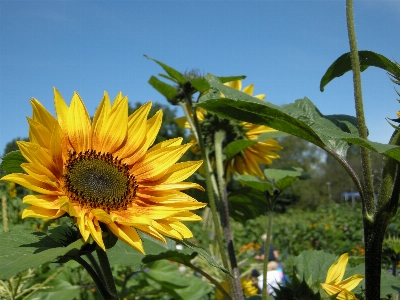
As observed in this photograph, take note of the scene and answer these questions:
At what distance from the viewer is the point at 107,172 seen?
0.90 m

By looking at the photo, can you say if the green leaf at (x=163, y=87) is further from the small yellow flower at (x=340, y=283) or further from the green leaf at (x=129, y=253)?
the small yellow flower at (x=340, y=283)

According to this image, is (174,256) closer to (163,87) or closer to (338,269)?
(338,269)

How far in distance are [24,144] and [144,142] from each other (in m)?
0.26

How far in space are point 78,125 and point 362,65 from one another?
581mm

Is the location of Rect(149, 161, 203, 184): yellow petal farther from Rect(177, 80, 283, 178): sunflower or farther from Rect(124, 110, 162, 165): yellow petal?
Rect(177, 80, 283, 178): sunflower

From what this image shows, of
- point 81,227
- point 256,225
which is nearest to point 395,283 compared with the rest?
point 81,227

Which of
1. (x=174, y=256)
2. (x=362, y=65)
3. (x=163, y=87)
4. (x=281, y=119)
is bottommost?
(x=174, y=256)

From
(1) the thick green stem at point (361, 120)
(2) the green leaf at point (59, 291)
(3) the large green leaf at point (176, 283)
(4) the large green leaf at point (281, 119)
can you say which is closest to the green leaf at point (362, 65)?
(1) the thick green stem at point (361, 120)

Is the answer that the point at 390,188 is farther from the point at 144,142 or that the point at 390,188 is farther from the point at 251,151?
the point at 251,151

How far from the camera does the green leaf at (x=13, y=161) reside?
782mm

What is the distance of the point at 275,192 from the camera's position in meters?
1.44

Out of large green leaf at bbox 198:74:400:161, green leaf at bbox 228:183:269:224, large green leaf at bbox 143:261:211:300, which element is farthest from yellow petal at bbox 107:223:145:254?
large green leaf at bbox 143:261:211:300

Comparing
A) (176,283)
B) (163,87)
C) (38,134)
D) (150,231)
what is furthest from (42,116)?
(176,283)

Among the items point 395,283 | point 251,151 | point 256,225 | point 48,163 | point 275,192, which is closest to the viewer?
point 48,163
